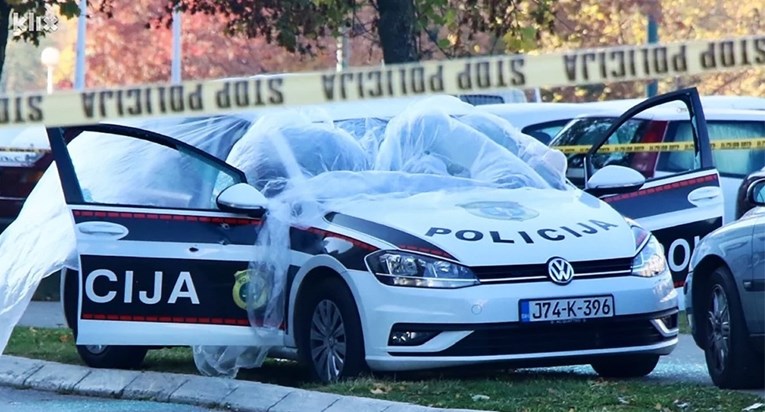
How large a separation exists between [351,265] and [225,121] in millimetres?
1933

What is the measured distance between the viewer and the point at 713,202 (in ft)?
33.4

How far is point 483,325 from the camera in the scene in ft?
27.6

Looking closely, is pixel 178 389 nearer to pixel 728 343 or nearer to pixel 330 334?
pixel 330 334

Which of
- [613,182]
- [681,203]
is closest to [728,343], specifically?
[613,182]

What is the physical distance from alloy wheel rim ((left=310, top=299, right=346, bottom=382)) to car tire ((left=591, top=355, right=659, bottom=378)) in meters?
1.32

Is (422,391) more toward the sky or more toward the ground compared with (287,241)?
more toward the ground

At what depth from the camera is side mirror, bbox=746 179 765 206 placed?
7.87 meters

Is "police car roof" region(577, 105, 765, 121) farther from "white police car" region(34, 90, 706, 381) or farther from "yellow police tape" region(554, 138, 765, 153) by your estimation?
"white police car" region(34, 90, 706, 381)

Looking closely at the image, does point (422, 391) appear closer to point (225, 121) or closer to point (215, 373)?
point (215, 373)

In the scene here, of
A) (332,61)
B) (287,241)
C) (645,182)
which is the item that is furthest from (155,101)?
(332,61)

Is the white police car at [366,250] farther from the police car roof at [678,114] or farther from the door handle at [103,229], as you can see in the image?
the police car roof at [678,114]

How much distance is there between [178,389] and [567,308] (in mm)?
2035

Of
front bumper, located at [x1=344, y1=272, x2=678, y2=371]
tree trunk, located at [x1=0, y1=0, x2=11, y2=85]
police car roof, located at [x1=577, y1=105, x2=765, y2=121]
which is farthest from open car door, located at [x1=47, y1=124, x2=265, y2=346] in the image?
police car roof, located at [x1=577, y1=105, x2=765, y2=121]

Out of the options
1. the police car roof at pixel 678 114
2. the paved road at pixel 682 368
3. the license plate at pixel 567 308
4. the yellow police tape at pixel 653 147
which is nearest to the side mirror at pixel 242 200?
the license plate at pixel 567 308
